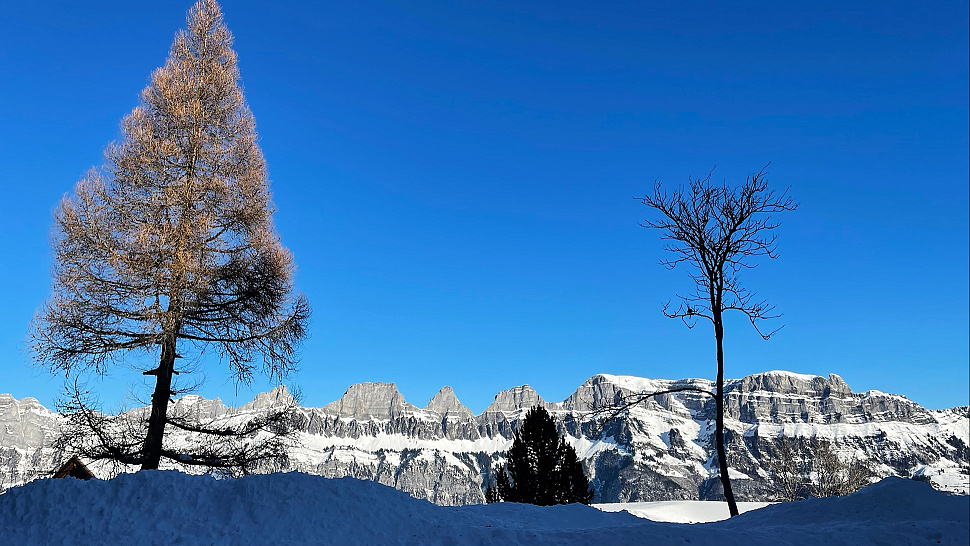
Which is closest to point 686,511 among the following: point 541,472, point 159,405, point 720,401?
point 541,472

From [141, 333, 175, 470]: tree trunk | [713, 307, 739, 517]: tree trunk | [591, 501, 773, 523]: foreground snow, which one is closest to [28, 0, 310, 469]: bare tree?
[141, 333, 175, 470]: tree trunk

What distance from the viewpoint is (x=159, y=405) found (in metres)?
13.9

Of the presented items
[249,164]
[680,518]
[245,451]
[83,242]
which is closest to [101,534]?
[245,451]

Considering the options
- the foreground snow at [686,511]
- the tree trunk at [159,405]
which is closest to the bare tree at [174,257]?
the tree trunk at [159,405]

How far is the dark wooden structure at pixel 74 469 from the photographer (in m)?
13.2

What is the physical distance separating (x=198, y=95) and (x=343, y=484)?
482 inches

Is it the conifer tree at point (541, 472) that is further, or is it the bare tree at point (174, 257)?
the conifer tree at point (541, 472)

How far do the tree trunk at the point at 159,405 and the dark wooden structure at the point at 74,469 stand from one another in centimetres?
146

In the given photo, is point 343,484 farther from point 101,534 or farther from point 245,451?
point 245,451

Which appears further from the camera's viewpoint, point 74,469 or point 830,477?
point 830,477

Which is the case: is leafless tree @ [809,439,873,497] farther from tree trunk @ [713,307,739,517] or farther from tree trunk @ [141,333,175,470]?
tree trunk @ [141,333,175,470]

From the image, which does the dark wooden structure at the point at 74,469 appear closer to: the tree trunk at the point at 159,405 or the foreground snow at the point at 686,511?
the tree trunk at the point at 159,405

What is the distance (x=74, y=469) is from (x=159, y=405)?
8.20 feet

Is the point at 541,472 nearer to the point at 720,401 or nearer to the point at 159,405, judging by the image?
the point at 720,401
